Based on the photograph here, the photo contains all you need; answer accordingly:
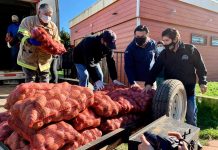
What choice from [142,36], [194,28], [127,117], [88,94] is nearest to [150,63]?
[142,36]

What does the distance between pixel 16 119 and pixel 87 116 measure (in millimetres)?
599

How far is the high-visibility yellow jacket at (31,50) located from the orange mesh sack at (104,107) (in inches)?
79.9

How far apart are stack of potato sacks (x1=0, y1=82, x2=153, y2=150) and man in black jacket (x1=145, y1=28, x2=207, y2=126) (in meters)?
1.75

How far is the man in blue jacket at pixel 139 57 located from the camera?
4.80 metres

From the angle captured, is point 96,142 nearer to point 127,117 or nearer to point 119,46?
point 127,117

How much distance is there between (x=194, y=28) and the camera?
1625 centimetres

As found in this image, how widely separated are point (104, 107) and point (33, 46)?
216 cm

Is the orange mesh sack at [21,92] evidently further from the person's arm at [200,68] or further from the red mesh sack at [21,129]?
the person's arm at [200,68]

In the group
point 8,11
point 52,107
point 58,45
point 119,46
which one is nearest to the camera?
point 52,107

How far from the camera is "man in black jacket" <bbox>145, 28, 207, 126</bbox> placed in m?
4.29

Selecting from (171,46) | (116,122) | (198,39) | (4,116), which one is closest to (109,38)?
(171,46)

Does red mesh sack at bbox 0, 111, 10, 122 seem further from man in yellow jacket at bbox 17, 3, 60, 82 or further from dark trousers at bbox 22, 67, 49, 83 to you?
dark trousers at bbox 22, 67, 49, 83

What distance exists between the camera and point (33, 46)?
4.29 metres

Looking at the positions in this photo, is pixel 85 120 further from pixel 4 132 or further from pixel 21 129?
pixel 4 132
